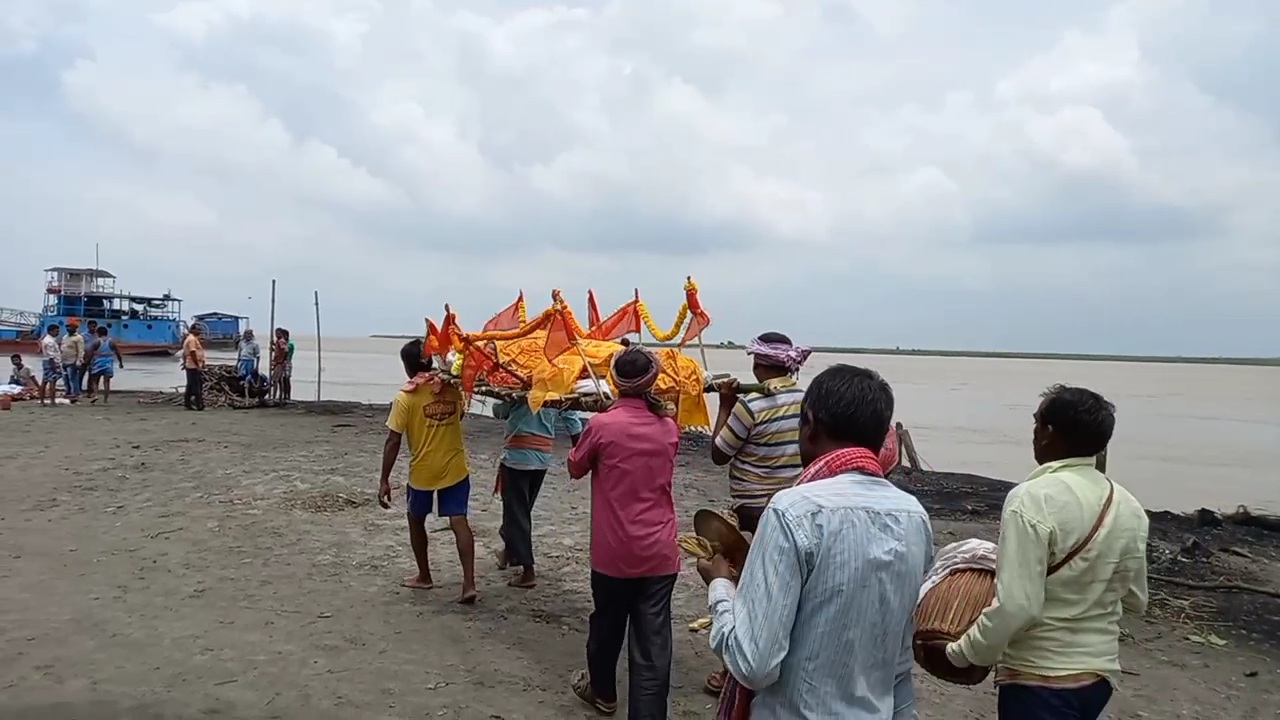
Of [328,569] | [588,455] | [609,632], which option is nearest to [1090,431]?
[588,455]

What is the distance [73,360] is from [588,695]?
58.4 ft

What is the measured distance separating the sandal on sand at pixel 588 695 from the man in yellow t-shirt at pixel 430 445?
1.42 metres

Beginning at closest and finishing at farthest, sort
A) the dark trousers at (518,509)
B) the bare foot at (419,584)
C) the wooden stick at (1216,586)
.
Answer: the dark trousers at (518,509)
the bare foot at (419,584)
the wooden stick at (1216,586)

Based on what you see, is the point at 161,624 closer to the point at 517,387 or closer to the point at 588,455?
the point at 517,387

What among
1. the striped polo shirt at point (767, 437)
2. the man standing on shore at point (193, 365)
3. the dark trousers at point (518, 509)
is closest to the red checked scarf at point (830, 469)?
the striped polo shirt at point (767, 437)

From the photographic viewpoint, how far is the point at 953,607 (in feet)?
8.86

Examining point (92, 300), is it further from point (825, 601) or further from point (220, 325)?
point (825, 601)

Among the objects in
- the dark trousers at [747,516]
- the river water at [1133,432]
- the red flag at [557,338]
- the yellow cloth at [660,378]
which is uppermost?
the red flag at [557,338]

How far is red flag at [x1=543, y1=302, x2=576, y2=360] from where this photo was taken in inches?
204

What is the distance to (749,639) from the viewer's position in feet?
6.95

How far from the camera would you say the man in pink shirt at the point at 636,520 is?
417cm

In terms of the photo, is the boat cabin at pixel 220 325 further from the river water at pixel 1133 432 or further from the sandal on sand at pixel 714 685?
the sandal on sand at pixel 714 685

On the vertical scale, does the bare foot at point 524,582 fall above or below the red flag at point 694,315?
below

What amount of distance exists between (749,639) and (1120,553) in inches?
48.3
